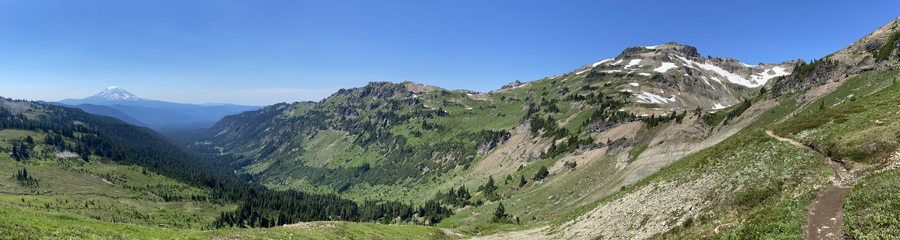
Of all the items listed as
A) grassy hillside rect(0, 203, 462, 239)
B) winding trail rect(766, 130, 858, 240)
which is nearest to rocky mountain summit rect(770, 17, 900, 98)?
winding trail rect(766, 130, 858, 240)

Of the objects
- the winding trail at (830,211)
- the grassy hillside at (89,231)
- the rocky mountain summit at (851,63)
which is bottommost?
the grassy hillside at (89,231)

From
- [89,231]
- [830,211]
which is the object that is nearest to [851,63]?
[830,211]

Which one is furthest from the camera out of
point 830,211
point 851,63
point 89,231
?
point 851,63

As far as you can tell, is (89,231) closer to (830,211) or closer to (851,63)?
(830,211)

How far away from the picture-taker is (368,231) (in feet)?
171

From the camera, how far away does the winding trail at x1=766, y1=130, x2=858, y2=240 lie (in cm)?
2139

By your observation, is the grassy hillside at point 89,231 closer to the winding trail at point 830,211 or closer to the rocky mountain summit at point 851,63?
the winding trail at point 830,211

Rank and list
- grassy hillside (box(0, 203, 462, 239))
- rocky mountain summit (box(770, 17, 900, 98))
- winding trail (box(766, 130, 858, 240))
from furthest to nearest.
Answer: rocky mountain summit (box(770, 17, 900, 98)) < grassy hillside (box(0, 203, 462, 239)) < winding trail (box(766, 130, 858, 240))

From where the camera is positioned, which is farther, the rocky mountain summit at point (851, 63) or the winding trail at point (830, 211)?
the rocky mountain summit at point (851, 63)

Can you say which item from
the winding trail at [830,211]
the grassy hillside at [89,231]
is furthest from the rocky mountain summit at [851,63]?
the grassy hillside at [89,231]

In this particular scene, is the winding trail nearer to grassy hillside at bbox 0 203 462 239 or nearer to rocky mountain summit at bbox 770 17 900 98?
grassy hillside at bbox 0 203 462 239

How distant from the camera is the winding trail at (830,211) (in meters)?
21.4

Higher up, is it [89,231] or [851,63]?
[851,63]

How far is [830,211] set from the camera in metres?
23.6
